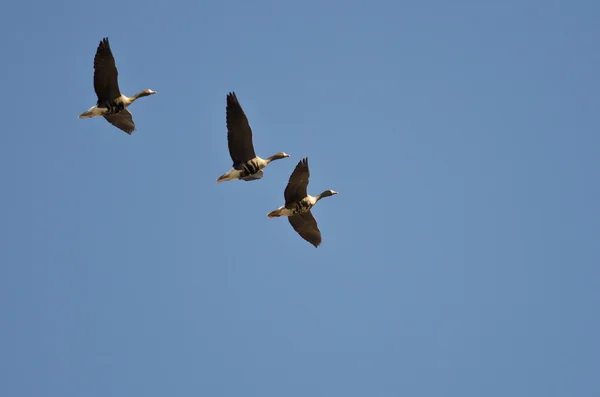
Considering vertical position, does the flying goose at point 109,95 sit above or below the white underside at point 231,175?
above

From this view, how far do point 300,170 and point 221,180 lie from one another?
3442mm

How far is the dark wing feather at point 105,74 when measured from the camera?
1937 inches

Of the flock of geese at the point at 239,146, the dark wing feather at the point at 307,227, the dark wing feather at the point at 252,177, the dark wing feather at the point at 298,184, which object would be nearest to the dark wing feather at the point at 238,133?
the flock of geese at the point at 239,146

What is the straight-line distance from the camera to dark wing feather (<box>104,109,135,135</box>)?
52.1 m

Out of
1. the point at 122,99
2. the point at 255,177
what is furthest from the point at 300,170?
the point at 122,99

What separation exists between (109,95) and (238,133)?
211 inches

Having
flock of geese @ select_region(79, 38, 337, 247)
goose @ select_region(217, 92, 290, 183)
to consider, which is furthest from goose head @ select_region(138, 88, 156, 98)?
goose @ select_region(217, 92, 290, 183)

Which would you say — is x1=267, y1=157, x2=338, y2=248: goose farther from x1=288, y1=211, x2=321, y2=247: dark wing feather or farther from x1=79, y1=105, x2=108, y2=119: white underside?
x1=79, y1=105, x2=108, y2=119: white underside

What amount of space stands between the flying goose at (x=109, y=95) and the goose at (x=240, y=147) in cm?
459

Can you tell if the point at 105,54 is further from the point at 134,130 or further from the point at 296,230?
the point at 296,230

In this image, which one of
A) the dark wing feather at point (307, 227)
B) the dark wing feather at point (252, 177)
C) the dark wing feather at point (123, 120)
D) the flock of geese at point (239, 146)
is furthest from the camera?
the dark wing feather at point (123, 120)

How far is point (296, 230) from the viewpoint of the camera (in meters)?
51.5

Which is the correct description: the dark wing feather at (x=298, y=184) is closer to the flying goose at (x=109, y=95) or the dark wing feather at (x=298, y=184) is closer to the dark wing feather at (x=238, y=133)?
the dark wing feather at (x=238, y=133)

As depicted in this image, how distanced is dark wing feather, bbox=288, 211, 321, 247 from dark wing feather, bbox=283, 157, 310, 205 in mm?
1612
